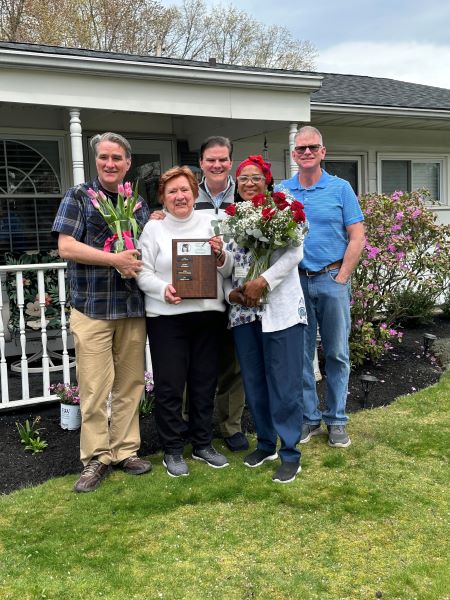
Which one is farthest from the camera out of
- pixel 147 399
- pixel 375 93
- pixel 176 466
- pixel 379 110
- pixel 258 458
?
pixel 375 93

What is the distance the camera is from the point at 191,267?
3.16m

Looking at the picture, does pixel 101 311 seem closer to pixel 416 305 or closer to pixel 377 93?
pixel 416 305

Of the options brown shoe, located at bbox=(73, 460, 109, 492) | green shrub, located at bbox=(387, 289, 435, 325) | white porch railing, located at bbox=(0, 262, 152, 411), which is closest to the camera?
brown shoe, located at bbox=(73, 460, 109, 492)

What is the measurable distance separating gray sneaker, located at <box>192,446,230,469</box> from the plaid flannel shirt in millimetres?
1011

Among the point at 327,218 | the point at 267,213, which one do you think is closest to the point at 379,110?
the point at 327,218

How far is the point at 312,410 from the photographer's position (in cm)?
408

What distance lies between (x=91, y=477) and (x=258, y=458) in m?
1.01

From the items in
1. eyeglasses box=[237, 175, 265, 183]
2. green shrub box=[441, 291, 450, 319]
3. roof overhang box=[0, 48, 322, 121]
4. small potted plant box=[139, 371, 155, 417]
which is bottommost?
small potted plant box=[139, 371, 155, 417]

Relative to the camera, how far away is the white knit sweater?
3.23 meters

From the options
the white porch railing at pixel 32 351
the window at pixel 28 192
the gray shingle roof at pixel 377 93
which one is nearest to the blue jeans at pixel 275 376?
the white porch railing at pixel 32 351

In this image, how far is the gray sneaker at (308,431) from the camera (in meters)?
4.01

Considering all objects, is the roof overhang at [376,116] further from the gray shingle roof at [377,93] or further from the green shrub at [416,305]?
the green shrub at [416,305]

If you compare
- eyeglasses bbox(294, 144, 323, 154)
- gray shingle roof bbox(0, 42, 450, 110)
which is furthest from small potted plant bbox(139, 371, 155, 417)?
gray shingle roof bbox(0, 42, 450, 110)

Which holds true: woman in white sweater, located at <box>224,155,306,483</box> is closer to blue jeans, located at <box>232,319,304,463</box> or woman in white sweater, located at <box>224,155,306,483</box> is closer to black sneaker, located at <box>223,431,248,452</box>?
blue jeans, located at <box>232,319,304,463</box>
